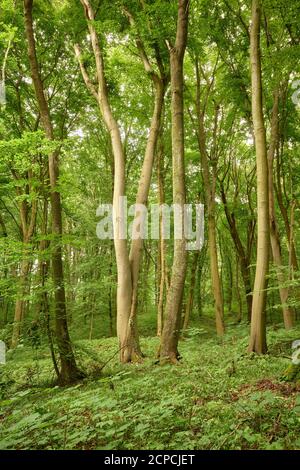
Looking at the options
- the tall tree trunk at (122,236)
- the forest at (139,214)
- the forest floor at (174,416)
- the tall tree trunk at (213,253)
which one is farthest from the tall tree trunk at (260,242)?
the tall tree trunk at (213,253)

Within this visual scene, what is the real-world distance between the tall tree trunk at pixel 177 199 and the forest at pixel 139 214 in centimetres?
3

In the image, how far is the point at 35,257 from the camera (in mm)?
7074

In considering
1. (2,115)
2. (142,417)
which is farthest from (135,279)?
(2,115)

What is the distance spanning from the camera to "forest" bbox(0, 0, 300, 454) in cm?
375

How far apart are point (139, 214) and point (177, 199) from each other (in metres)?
1.60

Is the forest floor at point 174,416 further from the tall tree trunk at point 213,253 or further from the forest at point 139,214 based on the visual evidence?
the tall tree trunk at point 213,253

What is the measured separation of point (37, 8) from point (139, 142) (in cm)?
757

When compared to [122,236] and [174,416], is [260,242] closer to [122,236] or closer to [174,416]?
[122,236]

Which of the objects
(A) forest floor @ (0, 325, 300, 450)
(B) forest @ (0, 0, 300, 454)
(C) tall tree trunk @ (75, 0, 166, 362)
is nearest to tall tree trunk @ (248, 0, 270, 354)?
(B) forest @ (0, 0, 300, 454)

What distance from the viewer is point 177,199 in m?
8.06

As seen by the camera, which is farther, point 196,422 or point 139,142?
point 139,142

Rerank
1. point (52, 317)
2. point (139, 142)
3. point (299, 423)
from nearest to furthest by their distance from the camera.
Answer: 1. point (299, 423)
2. point (52, 317)
3. point (139, 142)

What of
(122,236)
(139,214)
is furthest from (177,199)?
(122,236)

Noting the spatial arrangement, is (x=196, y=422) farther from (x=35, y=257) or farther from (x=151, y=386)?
(x=35, y=257)
